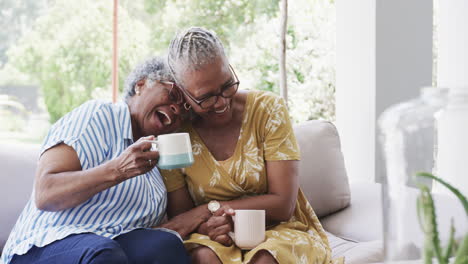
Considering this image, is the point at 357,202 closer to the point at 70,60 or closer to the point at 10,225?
the point at 10,225

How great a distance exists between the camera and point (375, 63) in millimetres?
3123

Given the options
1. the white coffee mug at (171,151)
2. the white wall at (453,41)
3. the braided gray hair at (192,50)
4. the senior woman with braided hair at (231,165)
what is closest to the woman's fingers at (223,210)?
the senior woman with braided hair at (231,165)

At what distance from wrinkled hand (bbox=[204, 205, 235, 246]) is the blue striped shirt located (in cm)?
17

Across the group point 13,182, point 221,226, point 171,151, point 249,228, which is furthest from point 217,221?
point 13,182

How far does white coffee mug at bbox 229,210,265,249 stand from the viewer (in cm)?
164

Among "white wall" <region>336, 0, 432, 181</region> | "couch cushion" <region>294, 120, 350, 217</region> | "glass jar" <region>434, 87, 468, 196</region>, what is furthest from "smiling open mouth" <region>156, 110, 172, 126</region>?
"white wall" <region>336, 0, 432, 181</region>

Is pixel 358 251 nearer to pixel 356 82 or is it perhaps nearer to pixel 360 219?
pixel 360 219

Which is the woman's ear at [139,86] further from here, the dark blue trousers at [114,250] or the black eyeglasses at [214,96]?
the dark blue trousers at [114,250]

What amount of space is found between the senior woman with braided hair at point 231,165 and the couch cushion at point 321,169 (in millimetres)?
324

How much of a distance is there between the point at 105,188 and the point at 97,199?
13 centimetres

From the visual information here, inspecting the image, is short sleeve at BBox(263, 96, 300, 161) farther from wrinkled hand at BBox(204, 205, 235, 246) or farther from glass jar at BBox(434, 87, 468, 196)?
glass jar at BBox(434, 87, 468, 196)

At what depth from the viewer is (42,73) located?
297 inches

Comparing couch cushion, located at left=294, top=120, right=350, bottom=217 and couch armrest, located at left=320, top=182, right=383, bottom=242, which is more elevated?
couch cushion, located at left=294, top=120, right=350, bottom=217

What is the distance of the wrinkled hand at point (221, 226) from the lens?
68.7 inches
